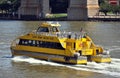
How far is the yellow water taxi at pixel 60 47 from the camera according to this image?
30.3m

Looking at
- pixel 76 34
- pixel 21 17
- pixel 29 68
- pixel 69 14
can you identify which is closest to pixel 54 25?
pixel 76 34

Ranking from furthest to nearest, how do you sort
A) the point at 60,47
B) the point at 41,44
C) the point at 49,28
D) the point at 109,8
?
the point at 109,8
the point at 49,28
the point at 41,44
the point at 60,47

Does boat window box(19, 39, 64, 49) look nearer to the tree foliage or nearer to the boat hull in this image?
the boat hull

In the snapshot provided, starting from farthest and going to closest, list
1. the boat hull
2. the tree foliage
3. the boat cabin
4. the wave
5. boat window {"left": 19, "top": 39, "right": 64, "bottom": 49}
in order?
1. the tree foliage
2. the boat cabin
3. boat window {"left": 19, "top": 39, "right": 64, "bottom": 49}
4. the boat hull
5. the wave

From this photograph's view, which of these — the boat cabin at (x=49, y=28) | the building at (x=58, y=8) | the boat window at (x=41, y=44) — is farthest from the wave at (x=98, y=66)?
the building at (x=58, y=8)

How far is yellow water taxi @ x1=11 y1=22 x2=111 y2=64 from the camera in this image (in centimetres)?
3032

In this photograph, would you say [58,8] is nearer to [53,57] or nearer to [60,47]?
[53,57]

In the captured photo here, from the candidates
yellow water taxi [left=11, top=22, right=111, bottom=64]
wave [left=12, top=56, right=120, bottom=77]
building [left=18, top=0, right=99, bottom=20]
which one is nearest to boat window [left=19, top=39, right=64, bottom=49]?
yellow water taxi [left=11, top=22, right=111, bottom=64]

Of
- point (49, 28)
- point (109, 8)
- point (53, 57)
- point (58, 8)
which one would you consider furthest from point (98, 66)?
point (58, 8)

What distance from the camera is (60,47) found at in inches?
1211

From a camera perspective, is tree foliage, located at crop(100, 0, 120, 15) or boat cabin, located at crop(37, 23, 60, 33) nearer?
boat cabin, located at crop(37, 23, 60, 33)

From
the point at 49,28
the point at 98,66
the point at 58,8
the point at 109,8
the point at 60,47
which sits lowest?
the point at 58,8

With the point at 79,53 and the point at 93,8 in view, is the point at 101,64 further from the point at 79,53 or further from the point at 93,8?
the point at 93,8

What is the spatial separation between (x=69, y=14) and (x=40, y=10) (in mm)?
12411
